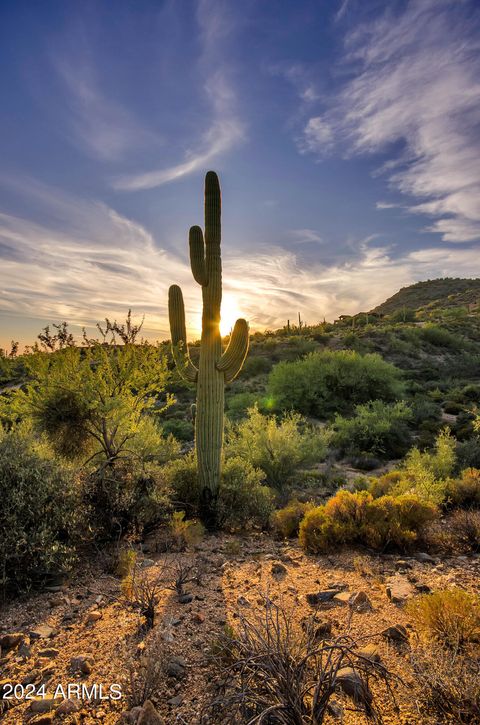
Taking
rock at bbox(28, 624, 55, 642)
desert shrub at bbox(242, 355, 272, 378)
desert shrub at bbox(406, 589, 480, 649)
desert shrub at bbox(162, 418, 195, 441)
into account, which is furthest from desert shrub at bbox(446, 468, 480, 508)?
desert shrub at bbox(242, 355, 272, 378)

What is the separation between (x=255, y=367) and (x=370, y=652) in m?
25.2

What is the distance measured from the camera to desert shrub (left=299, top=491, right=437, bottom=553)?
18.9ft

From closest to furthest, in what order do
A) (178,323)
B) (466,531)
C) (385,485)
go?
1. (466,531)
2. (385,485)
3. (178,323)

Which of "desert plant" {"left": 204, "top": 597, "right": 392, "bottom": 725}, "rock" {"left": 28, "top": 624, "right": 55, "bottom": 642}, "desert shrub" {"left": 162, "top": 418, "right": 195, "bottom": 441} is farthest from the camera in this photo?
"desert shrub" {"left": 162, "top": 418, "right": 195, "bottom": 441}

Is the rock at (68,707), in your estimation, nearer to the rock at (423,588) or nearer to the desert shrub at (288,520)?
the rock at (423,588)

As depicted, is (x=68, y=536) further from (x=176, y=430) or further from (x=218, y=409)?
(x=176, y=430)

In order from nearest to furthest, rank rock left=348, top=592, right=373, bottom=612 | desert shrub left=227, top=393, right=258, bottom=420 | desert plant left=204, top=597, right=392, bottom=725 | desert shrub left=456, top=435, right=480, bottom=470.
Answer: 1. desert plant left=204, top=597, right=392, bottom=725
2. rock left=348, top=592, right=373, bottom=612
3. desert shrub left=456, top=435, right=480, bottom=470
4. desert shrub left=227, top=393, right=258, bottom=420

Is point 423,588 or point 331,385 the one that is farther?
point 331,385

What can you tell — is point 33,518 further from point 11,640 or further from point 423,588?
point 423,588

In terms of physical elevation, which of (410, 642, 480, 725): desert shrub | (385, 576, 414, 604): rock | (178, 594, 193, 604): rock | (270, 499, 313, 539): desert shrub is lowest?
(270, 499, 313, 539): desert shrub

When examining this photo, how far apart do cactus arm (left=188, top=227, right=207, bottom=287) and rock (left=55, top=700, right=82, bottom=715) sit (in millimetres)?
7071

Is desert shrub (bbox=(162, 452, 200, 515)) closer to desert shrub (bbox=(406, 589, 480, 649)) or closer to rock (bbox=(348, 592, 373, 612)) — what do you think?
rock (bbox=(348, 592, 373, 612))

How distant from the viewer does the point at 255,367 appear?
1113 inches

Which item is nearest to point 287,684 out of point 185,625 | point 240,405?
point 185,625
